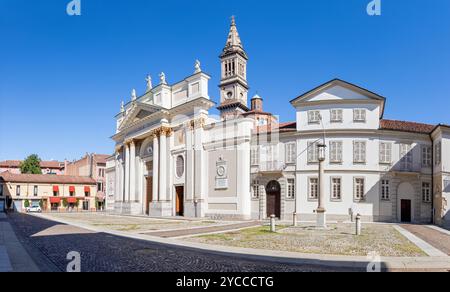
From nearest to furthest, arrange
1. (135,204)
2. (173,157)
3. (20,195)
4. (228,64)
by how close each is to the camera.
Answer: (173,157) < (135,204) < (20,195) < (228,64)

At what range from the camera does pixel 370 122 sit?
89.8ft

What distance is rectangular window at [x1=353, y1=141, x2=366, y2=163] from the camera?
27.3 metres

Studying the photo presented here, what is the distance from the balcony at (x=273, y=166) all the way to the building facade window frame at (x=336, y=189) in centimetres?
430

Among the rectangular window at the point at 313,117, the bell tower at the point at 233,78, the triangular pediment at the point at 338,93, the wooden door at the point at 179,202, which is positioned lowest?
the wooden door at the point at 179,202

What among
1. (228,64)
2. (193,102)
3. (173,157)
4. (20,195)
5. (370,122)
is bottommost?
(20,195)

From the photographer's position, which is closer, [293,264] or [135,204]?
[293,264]

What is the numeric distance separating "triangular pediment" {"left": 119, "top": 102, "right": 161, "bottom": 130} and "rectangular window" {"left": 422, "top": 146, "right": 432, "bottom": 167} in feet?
85.4

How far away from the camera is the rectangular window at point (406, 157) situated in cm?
2722

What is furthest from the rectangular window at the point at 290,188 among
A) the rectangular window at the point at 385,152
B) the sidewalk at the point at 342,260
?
the sidewalk at the point at 342,260

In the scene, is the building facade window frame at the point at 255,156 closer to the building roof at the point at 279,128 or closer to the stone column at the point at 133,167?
the building roof at the point at 279,128

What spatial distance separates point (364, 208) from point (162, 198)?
65.5ft

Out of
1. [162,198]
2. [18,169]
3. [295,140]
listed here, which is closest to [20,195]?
[18,169]
